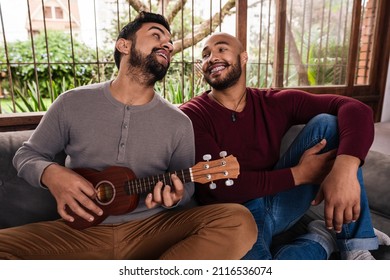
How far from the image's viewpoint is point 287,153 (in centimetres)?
131

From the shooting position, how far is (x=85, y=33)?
3.92 m

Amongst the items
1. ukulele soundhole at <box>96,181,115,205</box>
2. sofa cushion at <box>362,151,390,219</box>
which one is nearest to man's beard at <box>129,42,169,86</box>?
ukulele soundhole at <box>96,181,115,205</box>

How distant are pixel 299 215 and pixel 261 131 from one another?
36 cm

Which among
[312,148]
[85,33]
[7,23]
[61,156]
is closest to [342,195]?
[312,148]

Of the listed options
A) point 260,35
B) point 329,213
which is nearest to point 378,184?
point 329,213

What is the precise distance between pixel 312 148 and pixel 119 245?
74cm

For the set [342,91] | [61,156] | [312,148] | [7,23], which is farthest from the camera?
[7,23]

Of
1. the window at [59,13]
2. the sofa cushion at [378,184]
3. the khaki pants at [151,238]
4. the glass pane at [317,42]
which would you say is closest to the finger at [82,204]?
the khaki pants at [151,238]

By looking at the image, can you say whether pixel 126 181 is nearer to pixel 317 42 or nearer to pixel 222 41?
pixel 222 41

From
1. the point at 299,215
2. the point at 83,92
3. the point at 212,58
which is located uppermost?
the point at 212,58

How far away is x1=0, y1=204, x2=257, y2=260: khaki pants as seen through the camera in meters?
0.99

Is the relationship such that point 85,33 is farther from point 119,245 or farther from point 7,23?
point 119,245

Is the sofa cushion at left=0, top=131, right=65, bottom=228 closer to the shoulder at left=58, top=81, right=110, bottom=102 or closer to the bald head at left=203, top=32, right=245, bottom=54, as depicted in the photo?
the shoulder at left=58, top=81, right=110, bottom=102
